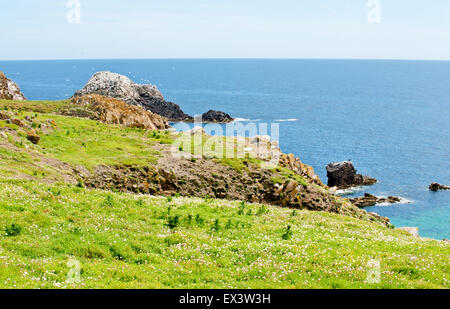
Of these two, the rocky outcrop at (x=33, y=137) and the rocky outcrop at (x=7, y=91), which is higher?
the rocky outcrop at (x=7, y=91)

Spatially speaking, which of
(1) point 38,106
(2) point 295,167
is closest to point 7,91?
(1) point 38,106

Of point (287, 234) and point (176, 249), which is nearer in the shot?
point (176, 249)

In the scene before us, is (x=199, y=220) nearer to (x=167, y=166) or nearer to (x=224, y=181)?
(x=167, y=166)

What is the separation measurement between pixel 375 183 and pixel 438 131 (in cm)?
7614

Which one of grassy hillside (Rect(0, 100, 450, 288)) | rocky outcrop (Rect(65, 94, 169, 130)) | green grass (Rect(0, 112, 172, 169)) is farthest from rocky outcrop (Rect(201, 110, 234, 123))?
grassy hillside (Rect(0, 100, 450, 288))

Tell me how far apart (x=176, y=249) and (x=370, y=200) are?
67.2m

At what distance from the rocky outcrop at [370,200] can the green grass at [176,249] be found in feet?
182

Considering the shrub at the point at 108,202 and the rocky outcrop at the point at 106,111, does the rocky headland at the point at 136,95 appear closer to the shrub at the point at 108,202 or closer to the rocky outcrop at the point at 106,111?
the rocky outcrop at the point at 106,111

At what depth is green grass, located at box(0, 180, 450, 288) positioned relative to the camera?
43.8ft

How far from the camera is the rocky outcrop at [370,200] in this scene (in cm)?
7472

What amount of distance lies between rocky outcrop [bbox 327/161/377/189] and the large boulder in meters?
72.1

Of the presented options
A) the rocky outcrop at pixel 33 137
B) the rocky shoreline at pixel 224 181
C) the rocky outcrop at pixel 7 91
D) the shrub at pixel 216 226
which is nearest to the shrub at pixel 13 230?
the shrub at pixel 216 226

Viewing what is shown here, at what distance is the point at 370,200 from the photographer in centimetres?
7575

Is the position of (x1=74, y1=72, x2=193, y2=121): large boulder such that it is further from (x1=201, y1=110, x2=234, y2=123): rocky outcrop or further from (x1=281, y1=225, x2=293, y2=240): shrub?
(x1=281, y1=225, x2=293, y2=240): shrub
